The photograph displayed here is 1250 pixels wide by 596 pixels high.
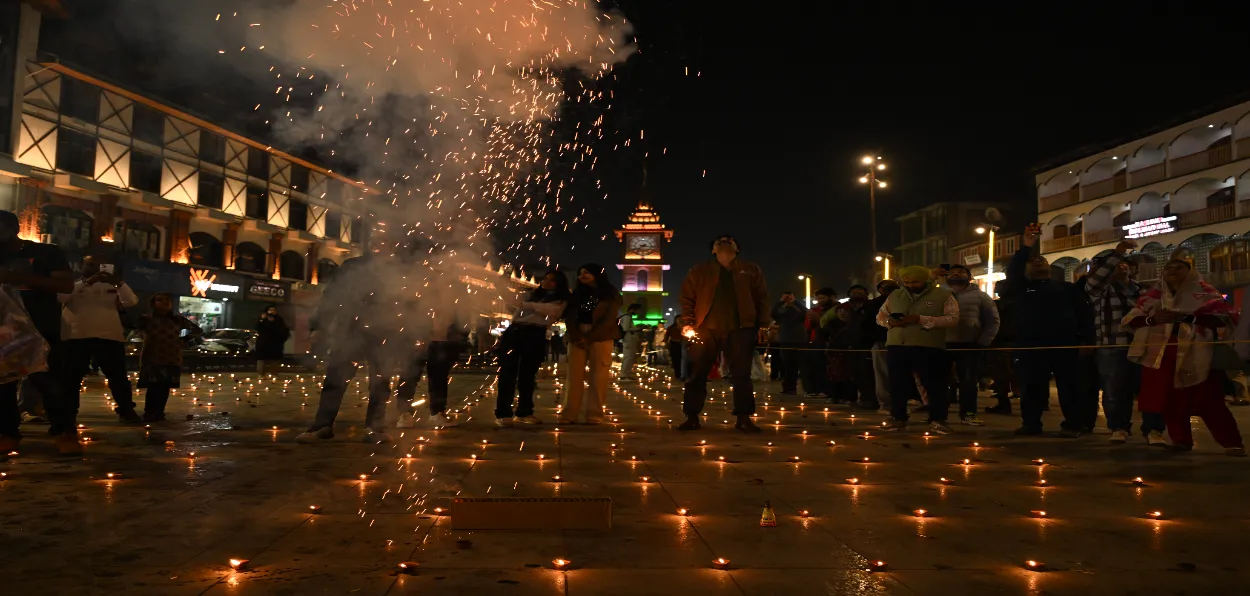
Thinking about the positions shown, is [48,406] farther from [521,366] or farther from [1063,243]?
[1063,243]

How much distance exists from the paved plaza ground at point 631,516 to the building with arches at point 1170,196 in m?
27.4

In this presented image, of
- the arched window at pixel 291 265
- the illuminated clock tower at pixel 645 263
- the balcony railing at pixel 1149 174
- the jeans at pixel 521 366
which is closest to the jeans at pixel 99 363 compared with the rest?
the jeans at pixel 521 366

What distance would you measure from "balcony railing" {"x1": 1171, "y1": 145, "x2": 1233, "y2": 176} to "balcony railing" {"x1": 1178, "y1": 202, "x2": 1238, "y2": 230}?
1.67m

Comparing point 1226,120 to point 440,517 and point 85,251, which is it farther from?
point 85,251

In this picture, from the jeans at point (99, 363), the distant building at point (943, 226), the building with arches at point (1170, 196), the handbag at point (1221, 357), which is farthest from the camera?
the distant building at point (943, 226)

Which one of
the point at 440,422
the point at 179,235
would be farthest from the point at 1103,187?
the point at 440,422

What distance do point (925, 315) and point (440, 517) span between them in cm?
573

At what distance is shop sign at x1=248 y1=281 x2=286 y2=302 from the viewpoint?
39188 millimetres

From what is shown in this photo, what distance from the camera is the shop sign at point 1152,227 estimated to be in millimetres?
37184

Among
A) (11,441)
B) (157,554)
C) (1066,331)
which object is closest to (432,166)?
(11,441)

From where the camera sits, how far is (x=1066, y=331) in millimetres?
8398

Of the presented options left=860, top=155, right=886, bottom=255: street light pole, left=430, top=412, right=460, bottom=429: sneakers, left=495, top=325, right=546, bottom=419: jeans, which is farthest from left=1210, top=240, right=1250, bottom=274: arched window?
left=430, top=412, right=460, bottom=429: sneakers

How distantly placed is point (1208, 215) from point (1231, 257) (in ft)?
6.71

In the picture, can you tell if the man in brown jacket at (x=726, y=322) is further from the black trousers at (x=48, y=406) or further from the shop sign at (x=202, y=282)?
the shop sign at (x=202, y=282)
